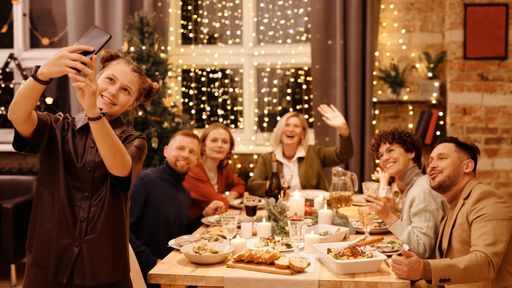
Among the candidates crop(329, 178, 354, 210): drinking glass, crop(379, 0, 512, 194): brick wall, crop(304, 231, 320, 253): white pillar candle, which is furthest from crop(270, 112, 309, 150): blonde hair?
crop(304, 231, 320, 253): white pillar candle

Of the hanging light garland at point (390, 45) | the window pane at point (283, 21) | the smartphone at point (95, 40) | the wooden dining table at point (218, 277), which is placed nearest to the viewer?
the smartphone at point (95, 40)

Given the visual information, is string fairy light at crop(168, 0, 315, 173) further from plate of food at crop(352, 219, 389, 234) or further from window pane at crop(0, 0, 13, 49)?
plate of food at crop(352, 219, 389, 234)

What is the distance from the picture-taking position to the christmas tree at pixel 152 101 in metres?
4.54

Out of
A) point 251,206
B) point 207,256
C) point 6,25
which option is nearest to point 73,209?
point 207,256

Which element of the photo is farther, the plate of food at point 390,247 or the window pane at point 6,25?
the window pane at point 6,25

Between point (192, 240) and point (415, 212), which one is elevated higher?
point (415, 212)

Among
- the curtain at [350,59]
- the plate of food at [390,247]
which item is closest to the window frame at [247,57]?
the curtain at [350,59]

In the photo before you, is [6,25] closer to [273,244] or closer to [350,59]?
[350,59]

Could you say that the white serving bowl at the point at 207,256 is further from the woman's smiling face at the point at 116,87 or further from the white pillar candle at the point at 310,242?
the woman's smiling face at the point at 116,87

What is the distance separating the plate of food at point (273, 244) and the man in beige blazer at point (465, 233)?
0.50 meters

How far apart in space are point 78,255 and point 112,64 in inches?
22.9

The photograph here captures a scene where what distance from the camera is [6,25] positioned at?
545cm

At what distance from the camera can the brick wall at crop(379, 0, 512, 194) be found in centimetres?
467

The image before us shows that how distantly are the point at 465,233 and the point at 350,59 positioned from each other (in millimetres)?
2668
